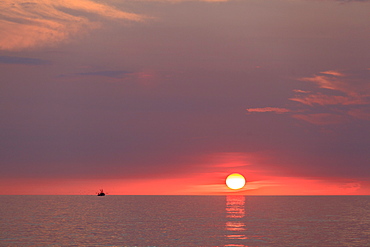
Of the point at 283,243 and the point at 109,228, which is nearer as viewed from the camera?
the point at 283,243

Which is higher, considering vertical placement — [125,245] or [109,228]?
[109,228]

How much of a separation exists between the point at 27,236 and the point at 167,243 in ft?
85.2

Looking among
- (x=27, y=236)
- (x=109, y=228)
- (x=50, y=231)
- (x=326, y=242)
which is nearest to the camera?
(x=326, y=242)

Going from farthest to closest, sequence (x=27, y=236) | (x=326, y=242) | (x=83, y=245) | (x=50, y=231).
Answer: (x=50, y=231) < (x=27, y=236) < (x=326, y=242) < (x=83, y=245)

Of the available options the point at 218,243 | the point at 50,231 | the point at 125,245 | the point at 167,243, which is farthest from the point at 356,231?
the point at 50,231

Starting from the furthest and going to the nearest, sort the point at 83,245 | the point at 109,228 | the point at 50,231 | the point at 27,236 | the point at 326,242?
the point at 109,228
the point at 50,231
the point at 27,236
the point at 326,242
the point at 83,245

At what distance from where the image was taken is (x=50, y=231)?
89.9 meters

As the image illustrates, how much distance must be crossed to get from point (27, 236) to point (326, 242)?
49.8 m

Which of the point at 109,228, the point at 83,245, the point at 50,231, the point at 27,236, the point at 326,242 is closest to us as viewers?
the point at 83,245

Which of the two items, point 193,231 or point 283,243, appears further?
point 193,231

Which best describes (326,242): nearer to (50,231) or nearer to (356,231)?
(356,231)

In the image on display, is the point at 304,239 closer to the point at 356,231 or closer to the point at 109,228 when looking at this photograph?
the point at 356,231

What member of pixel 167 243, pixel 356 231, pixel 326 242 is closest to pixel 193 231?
pixel 167 243

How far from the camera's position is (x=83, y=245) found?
69.9 m
